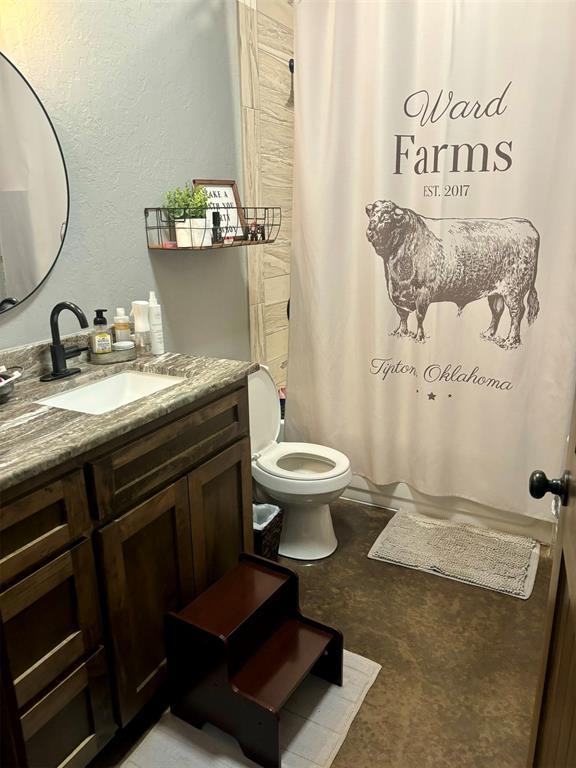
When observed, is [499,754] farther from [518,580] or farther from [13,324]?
[13,324]

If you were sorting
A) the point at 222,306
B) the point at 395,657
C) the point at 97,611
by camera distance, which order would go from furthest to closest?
1. the point at 222,306
2. the point at 395,657
3. the point at 97,611

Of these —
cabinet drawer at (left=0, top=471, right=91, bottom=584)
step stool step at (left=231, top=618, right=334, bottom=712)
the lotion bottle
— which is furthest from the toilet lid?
cabinet drawer at (left=0, top=471, right=91, bottom=584)

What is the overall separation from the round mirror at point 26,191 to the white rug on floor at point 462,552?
5.51 ft

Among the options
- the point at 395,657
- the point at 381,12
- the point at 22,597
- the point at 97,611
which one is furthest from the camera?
the point at 381,12

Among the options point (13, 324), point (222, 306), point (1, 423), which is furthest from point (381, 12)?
point (1, 423)

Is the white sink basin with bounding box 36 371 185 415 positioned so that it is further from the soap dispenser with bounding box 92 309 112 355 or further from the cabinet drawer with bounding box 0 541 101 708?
the cabinet drawer with bounding box 0 541 101 708

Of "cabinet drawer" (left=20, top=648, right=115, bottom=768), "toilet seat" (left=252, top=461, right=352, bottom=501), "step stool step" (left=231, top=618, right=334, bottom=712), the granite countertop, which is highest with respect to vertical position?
the granite countertop

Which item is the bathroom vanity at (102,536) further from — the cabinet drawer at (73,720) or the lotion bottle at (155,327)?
the lotion bottle at (155,327)

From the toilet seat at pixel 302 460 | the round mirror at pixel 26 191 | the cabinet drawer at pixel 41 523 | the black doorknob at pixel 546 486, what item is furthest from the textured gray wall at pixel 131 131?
the black doorknob at pixel 546 486

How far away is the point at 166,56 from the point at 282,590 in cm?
185

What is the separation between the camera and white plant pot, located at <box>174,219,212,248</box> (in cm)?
206

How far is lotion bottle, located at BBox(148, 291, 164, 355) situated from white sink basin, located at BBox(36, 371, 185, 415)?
0.16 m

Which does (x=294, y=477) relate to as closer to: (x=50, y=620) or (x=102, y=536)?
(x=102, y=536)

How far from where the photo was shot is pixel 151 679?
158cm
